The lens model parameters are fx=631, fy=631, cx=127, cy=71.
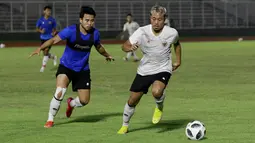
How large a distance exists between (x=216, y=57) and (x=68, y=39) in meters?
18.6

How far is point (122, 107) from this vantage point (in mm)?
13820

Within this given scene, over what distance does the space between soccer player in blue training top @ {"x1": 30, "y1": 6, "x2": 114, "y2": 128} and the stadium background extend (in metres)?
36.3

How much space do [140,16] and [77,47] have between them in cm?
4035

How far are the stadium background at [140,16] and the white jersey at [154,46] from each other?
37432 millimetres

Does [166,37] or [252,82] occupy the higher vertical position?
[166,37]

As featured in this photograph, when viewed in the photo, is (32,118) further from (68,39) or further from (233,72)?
(233,72)

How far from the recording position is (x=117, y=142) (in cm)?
959

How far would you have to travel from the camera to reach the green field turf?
33.4 feet

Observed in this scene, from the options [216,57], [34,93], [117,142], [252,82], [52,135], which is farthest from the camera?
[216,57]

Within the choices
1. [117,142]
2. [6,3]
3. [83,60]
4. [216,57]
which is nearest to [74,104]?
[83,60]

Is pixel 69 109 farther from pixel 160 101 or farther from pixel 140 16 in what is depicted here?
pixel 140 16

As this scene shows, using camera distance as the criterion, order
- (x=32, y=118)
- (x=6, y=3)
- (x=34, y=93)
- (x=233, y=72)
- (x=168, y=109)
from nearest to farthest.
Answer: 1. (x=32, y=118)
2. (x=168, y=109)
3. (x=34, y=93)
4. (x=233, y=72)
5. (x=6, y=3)

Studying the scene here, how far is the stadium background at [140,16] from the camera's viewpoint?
48594mm

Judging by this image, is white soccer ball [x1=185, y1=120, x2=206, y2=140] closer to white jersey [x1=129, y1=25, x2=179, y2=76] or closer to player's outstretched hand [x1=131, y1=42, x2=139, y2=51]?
white jersey [x1=129, y1=25, x2=179, y2=76]
